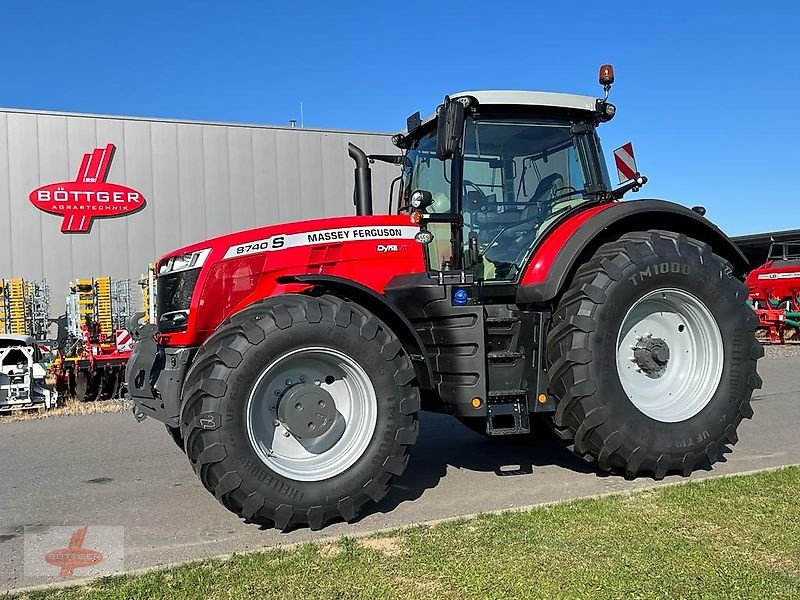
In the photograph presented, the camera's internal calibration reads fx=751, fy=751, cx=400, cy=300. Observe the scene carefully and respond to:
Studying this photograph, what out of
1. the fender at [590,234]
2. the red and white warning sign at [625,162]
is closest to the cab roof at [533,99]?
→ the red and white warning sign at [625,162]

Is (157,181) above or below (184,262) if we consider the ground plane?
above

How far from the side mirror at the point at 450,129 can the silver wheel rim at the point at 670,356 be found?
1.69m

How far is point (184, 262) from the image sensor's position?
504 centimetres

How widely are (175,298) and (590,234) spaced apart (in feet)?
9.09

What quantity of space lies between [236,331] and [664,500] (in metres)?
2.73

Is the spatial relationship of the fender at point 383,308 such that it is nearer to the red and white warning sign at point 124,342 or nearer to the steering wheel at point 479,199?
the steering wheel at point 479,199

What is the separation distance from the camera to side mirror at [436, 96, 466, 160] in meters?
4.58

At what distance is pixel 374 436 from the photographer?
14.5 feet

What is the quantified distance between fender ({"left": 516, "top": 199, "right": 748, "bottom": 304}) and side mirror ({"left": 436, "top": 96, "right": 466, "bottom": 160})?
1.00 meters

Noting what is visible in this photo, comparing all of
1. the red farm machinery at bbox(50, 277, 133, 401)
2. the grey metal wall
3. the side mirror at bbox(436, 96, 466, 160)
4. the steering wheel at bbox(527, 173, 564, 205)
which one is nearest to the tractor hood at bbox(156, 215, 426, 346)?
the side mirror at bbox(436, 96, 466, 160)

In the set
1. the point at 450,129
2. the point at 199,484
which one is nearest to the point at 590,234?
the point at 450,129

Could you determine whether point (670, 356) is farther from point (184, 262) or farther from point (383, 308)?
point (184, 262)

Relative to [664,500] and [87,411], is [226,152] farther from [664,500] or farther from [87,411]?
[664,500]

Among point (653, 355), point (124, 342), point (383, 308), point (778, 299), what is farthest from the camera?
point (778, 299)
